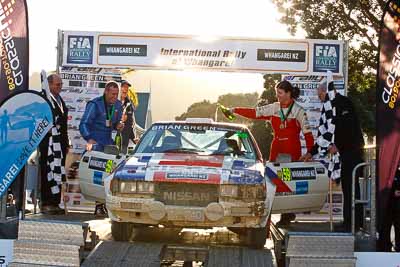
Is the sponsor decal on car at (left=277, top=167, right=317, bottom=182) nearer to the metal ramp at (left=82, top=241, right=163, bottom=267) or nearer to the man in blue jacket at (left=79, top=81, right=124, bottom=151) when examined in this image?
the metal ramp at (left=82, top=241, right=163, bottom=267)

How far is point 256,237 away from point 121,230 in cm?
144

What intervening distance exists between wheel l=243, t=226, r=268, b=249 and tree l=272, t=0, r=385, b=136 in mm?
20540

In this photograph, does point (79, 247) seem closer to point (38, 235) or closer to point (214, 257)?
point (38, 235)

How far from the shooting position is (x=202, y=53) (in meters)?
12.3

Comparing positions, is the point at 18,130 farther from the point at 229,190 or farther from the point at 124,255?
the point at 229,190

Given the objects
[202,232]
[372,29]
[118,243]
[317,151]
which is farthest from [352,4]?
[118,243]

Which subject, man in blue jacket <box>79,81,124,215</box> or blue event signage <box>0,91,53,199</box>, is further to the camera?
man in blue jacket <box>79,81,124,215</box>

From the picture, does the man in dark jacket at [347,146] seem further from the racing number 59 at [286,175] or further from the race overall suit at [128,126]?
the race overall suit at [128,126]

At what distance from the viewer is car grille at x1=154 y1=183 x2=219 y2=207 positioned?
7.21 meters

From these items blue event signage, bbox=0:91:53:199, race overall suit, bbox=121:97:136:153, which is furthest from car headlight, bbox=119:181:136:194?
race overall suit, bbox=121:97:136:153

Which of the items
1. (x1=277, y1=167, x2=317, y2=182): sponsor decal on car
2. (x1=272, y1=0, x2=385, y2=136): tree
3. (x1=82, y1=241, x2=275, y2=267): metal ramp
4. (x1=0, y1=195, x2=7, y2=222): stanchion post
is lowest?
(x1=82, y1=241, x2=275, y2=267): metal ramp

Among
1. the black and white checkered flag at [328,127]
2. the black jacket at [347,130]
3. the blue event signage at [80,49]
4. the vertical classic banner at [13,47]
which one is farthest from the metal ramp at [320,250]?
the blue event signage at [80,49]

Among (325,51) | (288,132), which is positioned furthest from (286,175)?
(325,51)

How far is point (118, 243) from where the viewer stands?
707 cm
